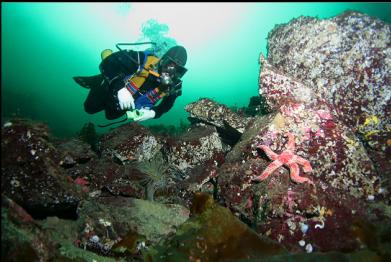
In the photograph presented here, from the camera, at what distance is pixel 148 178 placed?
20.5ft

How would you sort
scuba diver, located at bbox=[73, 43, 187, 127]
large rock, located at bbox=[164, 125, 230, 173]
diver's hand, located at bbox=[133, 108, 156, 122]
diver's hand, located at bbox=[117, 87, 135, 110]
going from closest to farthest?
diver's hand, located at bbox=[117, 87, 135, 110] → diver's hand, located at bbox=[133, 108, 156, 122] → scuba diver, located at bbox=[73, 43, 187, 127] → large rock, located at bbox=[164, 125, 230, 173]

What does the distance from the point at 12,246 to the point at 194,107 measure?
5.80 metres

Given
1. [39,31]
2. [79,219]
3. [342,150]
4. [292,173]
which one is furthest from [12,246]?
[39,31]

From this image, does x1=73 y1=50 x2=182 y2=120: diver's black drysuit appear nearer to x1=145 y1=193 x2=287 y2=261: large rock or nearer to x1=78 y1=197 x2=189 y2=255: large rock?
x1=78 y1=197 x2=189 y2=255: large rock

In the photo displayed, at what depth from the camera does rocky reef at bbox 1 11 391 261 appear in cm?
321

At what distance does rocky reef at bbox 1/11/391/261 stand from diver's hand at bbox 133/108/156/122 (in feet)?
3.33

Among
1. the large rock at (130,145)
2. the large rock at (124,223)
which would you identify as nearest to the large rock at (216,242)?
the large rock at (124,223)

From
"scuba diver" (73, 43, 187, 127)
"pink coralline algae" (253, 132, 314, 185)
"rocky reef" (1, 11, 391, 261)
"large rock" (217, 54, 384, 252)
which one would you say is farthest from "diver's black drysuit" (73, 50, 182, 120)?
"pink coralline algae" (253, 132, 314, 185)

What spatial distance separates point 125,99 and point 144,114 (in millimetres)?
612

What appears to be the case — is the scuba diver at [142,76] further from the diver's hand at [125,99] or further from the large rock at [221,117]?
the large rock at [221,117]

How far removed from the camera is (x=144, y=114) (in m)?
6.29

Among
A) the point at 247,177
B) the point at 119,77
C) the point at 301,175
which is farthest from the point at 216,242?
the point at 119,77

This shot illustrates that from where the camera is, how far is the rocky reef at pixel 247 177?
321 cm

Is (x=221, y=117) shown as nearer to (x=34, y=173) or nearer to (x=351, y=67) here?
(x=351, y=67)
